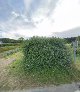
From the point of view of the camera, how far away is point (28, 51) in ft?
28.5

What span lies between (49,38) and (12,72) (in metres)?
2.50

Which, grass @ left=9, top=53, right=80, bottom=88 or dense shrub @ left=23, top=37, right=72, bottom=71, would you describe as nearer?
grass @ left=9, top=53, right=80, bottom=88

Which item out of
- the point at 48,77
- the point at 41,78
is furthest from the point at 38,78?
the point at 48,77

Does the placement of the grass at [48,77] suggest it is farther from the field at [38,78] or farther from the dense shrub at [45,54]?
the dense shrub at [45,54]

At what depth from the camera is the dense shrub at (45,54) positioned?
8508 mm

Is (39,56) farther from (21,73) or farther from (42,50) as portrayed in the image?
(21,73)

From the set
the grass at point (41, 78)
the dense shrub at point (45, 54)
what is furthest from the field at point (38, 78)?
the dense shrub at point (45, 54)

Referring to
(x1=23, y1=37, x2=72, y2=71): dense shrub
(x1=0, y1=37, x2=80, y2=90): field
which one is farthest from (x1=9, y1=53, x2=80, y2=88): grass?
(x1=23, y1=37, x2=72, y2=71): dense shrub

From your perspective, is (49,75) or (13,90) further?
(49,75)

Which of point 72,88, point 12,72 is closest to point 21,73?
point 12,72

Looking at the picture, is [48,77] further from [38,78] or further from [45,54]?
[45,54]

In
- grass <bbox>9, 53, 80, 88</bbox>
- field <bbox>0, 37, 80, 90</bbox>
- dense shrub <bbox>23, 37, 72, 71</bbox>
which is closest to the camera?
field <bbox>0, 37, 80, 90</bbox>

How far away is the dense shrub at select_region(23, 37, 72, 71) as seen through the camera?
8508 millimetres

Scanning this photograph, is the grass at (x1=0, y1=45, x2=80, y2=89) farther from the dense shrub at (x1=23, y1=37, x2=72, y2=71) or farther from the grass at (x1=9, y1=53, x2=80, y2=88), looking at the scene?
the dense shrub at (x1=23, y1=37, x2=72, y2=71)
